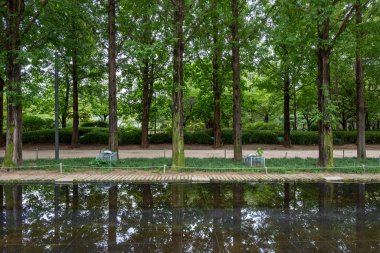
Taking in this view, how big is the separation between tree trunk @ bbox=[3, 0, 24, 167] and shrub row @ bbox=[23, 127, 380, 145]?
14187mm

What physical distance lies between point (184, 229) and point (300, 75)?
21768mm

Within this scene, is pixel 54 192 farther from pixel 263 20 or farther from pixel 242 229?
pixel 263 20

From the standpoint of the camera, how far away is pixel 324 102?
544 inches

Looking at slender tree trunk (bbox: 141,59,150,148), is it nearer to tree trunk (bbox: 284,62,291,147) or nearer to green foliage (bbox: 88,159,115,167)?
tree trunk (bbox: 284,62,291,147)

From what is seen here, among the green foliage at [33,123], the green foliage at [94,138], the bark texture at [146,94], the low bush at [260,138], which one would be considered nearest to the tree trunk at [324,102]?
the bark texture at [146,94]

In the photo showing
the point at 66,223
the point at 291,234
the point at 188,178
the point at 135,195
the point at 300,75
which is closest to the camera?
the point at 291,234

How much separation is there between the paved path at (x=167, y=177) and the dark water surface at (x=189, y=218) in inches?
35.7

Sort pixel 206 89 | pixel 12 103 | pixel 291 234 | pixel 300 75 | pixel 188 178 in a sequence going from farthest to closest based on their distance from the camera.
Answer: pixel 206 89, pixel 300 75, pixel 12 103, pixel 188 178, pixel 291 234

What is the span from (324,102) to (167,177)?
7.76 meters

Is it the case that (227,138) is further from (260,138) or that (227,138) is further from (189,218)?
(189,218)

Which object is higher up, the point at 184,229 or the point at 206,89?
the point at 206,89

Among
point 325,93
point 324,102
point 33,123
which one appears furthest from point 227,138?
point 33,123

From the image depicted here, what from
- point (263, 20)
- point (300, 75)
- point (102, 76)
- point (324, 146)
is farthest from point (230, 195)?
point (102, 76)

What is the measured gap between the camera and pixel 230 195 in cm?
906
